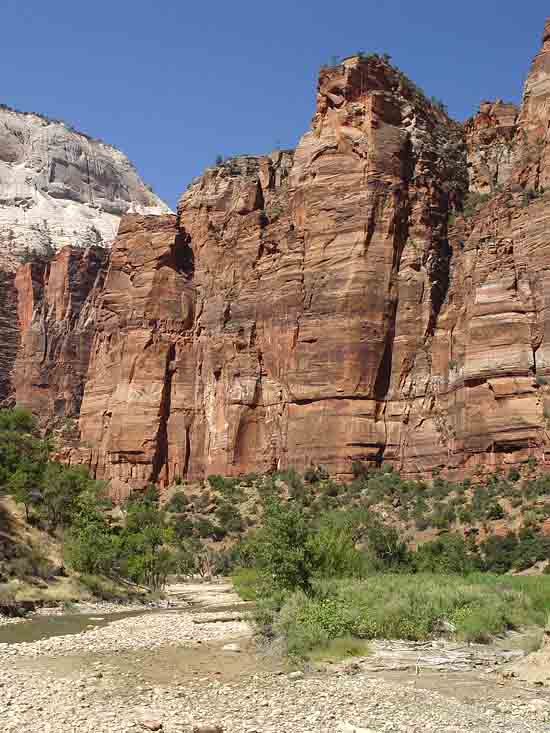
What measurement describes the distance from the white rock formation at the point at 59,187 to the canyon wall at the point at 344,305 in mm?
52942

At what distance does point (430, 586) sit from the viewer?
26.7m

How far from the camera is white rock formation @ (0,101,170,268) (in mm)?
133500

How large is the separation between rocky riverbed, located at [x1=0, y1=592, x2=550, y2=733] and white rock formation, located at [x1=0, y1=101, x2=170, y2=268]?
358 feet

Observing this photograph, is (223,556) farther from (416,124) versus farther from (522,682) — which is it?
(522,682)

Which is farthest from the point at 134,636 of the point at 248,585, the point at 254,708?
the point at 248,585

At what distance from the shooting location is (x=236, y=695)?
624 inches

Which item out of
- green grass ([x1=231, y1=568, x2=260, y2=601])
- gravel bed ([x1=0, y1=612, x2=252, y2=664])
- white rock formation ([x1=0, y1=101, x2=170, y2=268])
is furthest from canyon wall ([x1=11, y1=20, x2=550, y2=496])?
white rock formation ([x1=0, y1=101, x2=170, y2=268])

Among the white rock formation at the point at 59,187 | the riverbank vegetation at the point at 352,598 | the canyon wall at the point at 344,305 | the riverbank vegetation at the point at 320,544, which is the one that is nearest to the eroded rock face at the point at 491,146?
the canyon wall at the point at 344,305

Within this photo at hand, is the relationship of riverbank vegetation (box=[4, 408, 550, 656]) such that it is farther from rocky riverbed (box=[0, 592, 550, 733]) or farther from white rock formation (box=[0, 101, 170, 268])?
white rock formation (box=[0, 101, 170, 268])

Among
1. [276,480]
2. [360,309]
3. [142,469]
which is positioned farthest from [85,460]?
[360,309]

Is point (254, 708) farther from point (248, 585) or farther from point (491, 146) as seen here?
point (491, 146)

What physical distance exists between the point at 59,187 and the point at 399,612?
139 meters

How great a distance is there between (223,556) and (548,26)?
43.8m

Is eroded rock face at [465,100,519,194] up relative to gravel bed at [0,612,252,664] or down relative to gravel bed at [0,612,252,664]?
up
